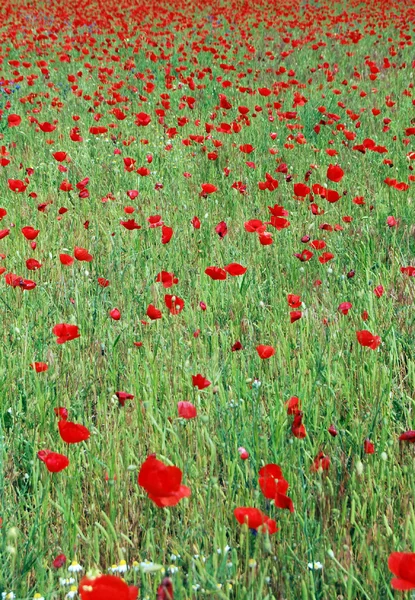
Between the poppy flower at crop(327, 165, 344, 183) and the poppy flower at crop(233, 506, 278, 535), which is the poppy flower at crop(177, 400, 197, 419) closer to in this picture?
the poppy flower at crop(233, 506, 278, 535)

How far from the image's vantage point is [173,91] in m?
7.15

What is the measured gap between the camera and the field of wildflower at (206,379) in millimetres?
1364

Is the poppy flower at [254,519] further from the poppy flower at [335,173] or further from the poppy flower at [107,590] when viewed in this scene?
the poppy flower at [335,173]

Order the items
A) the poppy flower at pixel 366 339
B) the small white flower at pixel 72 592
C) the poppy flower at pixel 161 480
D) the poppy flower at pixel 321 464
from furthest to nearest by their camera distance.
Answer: the poppy flower at pixel 366 339 → the poppy flower at pixel 321 464 → the small white flower at pixel 72 592 → the poppy flower at pixel 161 480

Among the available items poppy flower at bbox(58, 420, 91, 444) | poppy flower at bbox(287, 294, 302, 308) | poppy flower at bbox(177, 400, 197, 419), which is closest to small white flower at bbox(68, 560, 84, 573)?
poppy flower at bbox(58, 420, 91, 444)

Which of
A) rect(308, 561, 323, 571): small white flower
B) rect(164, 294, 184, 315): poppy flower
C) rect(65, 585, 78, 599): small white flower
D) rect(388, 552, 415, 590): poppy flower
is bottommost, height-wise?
rect(65, 585, 78, 599): small white flower

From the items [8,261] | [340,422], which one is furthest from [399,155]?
[340,422]

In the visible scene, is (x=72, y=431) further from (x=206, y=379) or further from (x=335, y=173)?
(x=335, y=173)

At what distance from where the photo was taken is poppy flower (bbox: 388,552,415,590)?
100cm

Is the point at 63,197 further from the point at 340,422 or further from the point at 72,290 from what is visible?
the point at 340,422

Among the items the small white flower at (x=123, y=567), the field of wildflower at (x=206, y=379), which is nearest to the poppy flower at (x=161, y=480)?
the field of wildflower at (x=206, y=379)

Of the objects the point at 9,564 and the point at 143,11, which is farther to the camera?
the point at 143,11

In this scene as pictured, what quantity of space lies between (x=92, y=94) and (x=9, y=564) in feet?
20.8

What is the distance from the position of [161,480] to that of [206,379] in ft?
2.21
